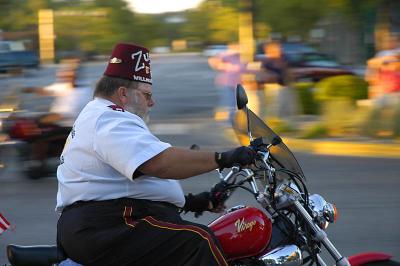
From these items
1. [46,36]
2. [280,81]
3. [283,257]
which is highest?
[46,36]

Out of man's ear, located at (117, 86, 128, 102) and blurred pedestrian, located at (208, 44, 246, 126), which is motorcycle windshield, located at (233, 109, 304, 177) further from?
blurred pedestrian, located at (208, 44, 246, 126)

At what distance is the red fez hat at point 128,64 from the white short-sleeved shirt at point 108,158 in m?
0.15

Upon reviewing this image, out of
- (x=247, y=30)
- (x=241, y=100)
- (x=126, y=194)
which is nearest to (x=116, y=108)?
(x=126, y=194)

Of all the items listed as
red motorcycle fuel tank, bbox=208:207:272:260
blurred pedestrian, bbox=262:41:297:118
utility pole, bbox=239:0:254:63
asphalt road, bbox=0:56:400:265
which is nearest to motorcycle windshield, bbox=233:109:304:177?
red motorcycle fuel tank, bbox=208:207:272:260

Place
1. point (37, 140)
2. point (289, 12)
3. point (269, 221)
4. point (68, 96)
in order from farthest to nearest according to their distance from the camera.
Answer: point (289, 12) < point (68, 96) < point (37, 140) < point (269, 221)

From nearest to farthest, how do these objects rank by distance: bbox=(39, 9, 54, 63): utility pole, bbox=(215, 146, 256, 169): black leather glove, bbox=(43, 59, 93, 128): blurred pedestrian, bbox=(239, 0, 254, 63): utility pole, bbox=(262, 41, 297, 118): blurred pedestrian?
1. bbox=(215, 146, 256, 169): black leather glove
2. bbox=(43, 59, 93, 128): blurred pedestrian
3. bbox=(262, 41, 297, 118): blurred pedestrian
4. bbox=(239, 0, 254, 63): utility pole
5. bbox=(39, 9, 54, 63): utility pole

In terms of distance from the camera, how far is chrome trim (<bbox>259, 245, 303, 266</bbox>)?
3.63 meters

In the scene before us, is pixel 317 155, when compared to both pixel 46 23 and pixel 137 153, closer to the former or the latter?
pixel 137 153

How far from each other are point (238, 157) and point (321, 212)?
0.69 meters

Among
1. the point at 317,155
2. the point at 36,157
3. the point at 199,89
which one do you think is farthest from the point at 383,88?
the point at 199,89

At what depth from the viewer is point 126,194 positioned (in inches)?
141

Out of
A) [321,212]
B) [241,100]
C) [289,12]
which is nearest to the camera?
[241,100]

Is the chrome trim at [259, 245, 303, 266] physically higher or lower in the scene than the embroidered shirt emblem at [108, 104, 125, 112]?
lower

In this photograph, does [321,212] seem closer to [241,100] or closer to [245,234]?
[245,234]
